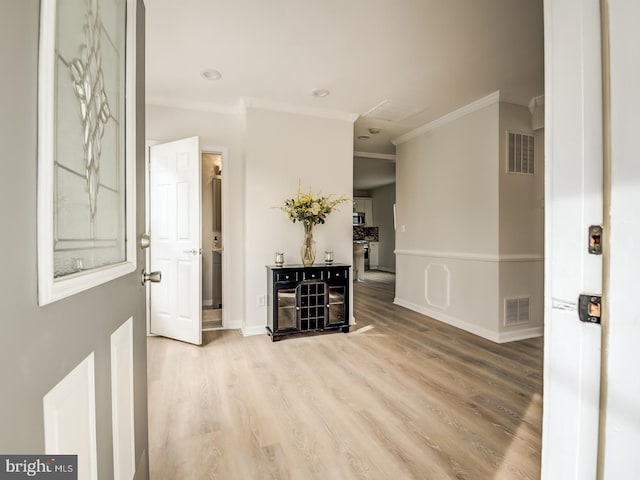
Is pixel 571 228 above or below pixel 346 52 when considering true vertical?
below

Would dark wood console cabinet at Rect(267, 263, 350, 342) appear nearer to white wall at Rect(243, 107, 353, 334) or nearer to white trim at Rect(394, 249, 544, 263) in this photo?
white wall at Rect(243, 107, 353, 334)

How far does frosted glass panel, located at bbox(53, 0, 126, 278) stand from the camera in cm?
57

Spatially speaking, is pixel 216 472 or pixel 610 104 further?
pixel 216 472

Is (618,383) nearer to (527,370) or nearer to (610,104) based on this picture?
(610,104)

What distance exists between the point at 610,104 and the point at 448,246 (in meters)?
3.54

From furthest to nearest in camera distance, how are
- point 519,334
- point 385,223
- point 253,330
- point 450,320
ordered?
1. point 385,223
2. point 450,320
3. point 253,330
4. point 519,334

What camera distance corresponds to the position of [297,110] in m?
3.78

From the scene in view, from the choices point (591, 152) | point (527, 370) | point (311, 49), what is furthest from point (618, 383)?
point (311, 49)

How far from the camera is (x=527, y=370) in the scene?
2.66 m

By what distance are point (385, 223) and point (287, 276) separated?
7.38 metres

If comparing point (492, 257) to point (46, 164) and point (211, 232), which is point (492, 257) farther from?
point (211, 232)

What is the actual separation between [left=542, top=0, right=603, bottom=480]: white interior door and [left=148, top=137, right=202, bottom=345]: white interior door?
9.96 feet

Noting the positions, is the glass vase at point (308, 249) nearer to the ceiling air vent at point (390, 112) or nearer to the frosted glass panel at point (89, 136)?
the ceiling air vent at point (390, 112)

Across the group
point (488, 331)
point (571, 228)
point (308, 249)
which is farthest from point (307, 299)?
point (571, 228)
